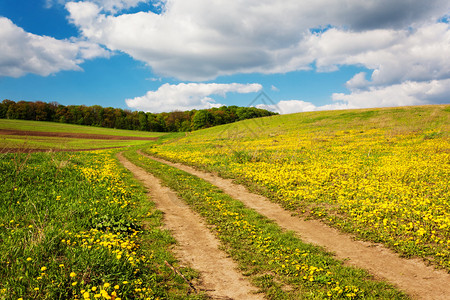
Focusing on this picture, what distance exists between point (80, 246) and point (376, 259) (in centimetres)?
889

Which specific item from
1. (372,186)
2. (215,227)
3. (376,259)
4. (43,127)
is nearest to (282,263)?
(376,259)

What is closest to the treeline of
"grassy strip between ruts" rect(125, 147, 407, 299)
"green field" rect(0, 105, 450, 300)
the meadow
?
the meadow

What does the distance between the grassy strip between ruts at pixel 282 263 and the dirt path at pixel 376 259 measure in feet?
1.65

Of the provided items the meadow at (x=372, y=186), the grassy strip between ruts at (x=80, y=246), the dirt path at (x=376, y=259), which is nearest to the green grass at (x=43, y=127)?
the meadow at (x=372, y=186)

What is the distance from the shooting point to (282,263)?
22.8 feet

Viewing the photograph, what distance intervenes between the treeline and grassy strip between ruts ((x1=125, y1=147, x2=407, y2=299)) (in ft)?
353

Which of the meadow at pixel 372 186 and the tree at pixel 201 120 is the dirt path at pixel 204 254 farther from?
the tree at pixel 201 120

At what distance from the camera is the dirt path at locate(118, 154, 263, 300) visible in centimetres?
579

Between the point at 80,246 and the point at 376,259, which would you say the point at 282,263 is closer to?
the point at 376,259

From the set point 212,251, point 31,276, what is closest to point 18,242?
point 31,276

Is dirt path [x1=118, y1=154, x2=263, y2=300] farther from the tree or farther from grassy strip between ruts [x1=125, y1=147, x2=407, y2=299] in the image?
the tree

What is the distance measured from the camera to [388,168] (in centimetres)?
1677

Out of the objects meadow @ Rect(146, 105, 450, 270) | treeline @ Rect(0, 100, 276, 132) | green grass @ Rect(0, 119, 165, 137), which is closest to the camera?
meadow @ Rect(146, 105, 450, 270)

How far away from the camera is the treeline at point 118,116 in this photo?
4060 inches
